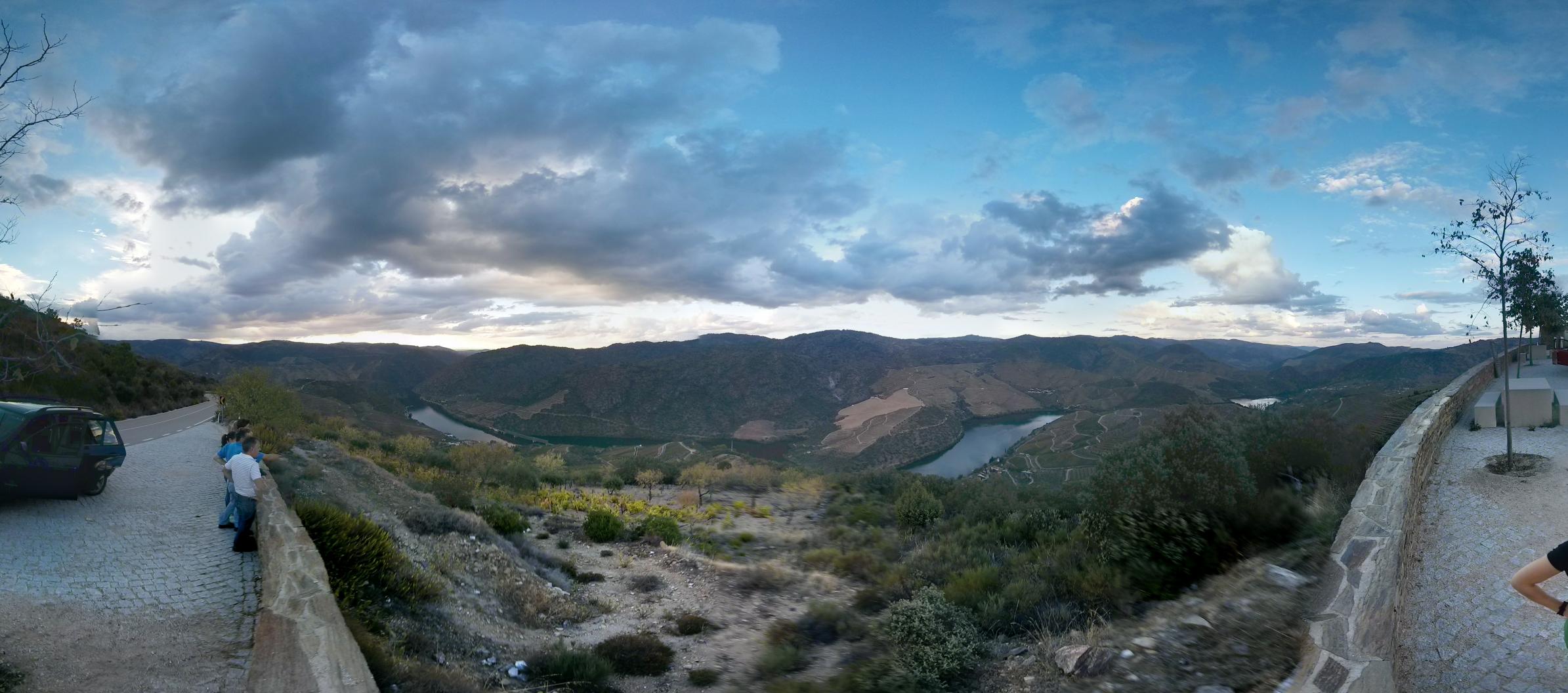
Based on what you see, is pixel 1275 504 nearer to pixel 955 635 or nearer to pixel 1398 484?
pixel 1398 484

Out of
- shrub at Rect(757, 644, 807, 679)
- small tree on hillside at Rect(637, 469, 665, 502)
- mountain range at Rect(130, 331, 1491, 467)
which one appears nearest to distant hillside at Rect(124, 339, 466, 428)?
mountain range at Rect(130, 331, 1491, 467)

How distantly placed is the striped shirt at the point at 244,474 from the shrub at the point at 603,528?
690 centimetres

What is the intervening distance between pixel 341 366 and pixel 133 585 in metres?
131

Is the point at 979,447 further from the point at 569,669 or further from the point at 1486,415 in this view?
Answer: the point at 569,669

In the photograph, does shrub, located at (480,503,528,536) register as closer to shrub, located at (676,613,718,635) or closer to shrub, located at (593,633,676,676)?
shrub, located at (676,613,718,635)

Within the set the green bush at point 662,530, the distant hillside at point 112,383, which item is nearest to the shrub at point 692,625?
the green bush at point 662,530

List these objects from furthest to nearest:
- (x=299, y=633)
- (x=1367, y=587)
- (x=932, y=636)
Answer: (x=932, y=636) → (x=1367, y=587) → (x=299, y=633)

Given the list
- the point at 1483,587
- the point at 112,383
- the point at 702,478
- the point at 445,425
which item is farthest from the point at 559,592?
the point at 445,425

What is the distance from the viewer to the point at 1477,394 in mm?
19734

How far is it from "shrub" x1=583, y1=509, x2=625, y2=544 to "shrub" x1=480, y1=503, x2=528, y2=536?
4.09ft

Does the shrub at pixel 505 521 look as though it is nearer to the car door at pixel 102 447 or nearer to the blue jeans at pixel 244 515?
the blue jeans at pixel 244 515

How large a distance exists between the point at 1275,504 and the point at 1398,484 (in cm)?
117

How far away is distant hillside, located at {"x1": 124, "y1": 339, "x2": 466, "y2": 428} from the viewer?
63.5 meters

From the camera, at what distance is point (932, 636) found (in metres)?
6.71
